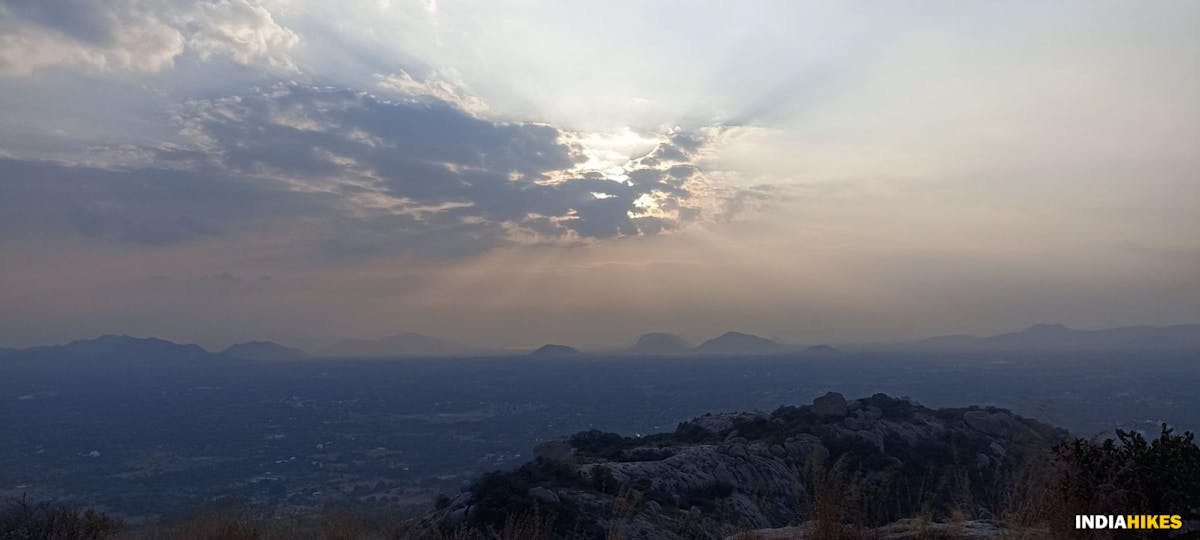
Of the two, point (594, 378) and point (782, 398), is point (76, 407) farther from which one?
point (782, 398)

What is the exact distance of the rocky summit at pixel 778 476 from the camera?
11703 mm

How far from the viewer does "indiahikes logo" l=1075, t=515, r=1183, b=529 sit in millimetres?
6426

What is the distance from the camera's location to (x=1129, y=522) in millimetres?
6621

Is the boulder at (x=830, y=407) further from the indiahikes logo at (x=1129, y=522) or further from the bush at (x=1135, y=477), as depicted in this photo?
the indiahikes logo at (x=1129, y=522)

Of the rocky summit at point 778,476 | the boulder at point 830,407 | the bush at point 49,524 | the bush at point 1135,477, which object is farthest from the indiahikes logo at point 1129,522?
the boulder at point 830,407

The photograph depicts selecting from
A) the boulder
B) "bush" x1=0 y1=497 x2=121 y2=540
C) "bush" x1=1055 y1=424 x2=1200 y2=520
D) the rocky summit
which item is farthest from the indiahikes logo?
the boulder

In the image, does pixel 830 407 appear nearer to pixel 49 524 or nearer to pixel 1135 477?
pixel 1135 477

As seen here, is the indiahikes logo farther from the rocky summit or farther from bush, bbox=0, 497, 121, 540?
bush, bbox=0, 497, 121, 540

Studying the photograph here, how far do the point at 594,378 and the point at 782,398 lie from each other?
63.0 m

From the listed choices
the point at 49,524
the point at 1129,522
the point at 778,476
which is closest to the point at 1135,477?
the point at 1129,522

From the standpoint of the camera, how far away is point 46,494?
142ft

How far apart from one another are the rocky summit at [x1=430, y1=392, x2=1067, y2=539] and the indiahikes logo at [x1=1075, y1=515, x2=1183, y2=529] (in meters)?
1.79

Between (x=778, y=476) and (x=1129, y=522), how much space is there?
746 inches

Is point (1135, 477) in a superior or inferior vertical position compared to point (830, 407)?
superior
